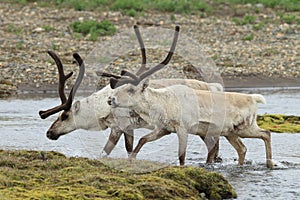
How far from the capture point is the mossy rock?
17.0 meters

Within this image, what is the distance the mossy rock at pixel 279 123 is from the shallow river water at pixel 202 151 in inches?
20.1

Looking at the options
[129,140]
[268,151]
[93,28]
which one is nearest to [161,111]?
[129,140]

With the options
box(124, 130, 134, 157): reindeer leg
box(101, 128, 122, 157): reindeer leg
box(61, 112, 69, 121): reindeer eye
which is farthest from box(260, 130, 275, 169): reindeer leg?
box(61, 112, 69, 121): reindeer eye

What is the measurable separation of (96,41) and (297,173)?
17.1 m

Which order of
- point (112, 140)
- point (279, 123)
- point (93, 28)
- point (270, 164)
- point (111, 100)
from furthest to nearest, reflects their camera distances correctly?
point (93, 28)
point (279, 123)
point (112, 140)
point (270, 164)
point (111, 100)

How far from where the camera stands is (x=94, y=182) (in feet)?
31.4

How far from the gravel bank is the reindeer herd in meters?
10.6

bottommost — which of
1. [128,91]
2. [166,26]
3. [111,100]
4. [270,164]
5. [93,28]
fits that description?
[270,164]

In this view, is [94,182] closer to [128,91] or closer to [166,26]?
[128,91]

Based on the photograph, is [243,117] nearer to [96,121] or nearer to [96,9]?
[96,121]

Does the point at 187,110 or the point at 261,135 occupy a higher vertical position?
the point at 187,110

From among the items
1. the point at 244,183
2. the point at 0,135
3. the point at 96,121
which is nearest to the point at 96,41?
the point at 0,135

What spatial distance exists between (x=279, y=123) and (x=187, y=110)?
19.6 ft

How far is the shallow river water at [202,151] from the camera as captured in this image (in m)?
11.4
